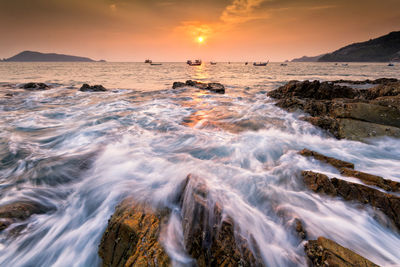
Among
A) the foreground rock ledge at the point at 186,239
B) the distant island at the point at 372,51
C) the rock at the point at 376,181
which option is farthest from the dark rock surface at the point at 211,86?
the distant island at the point at 372,51

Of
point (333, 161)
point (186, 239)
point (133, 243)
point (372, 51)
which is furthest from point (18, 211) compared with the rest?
point (372, 51)

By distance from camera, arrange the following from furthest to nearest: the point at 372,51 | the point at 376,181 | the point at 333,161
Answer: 1. the point at 372,51
2. the point at 333,161
3. the point at 376,181

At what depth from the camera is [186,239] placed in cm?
243

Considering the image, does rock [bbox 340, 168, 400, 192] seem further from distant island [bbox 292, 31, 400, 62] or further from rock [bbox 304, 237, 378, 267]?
distant island [bbox 292, 31, 400, 62]

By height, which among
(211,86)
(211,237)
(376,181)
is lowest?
(211,237)

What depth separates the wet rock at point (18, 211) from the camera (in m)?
2.88

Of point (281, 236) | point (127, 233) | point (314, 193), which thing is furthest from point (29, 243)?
point (314, 193)

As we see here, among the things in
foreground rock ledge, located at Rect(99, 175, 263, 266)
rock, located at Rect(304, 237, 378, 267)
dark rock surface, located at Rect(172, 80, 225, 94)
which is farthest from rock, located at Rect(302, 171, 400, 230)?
dark rock surface, located at Rect(172, 80, 225, 94)

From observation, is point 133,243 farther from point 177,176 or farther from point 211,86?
point 211,86

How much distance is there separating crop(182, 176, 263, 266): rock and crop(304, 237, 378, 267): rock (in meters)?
0.66

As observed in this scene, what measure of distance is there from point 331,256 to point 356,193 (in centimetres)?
170

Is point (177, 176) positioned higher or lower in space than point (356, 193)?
lower

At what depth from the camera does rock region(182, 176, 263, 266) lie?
82.0 inches

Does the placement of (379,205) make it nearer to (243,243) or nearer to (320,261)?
(320,261)
